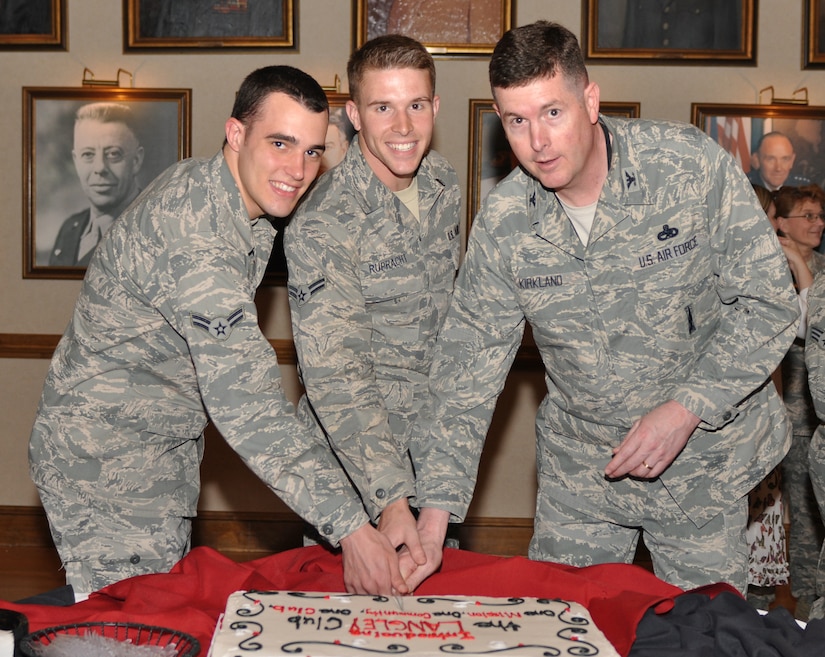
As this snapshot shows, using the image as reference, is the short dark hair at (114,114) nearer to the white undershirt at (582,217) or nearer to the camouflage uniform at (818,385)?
the white undershirt at (582,217)

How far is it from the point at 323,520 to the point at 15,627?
717 mm

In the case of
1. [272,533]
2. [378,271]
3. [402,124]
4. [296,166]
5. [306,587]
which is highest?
[402,124]

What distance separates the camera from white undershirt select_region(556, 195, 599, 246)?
2189 mm

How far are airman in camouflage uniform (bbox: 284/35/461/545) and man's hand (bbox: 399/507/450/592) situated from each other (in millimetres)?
67

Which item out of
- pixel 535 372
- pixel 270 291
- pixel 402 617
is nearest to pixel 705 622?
pixel 402 617

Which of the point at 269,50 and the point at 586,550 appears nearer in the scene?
the point at 586,550

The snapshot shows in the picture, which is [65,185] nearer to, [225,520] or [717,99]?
[225,520]

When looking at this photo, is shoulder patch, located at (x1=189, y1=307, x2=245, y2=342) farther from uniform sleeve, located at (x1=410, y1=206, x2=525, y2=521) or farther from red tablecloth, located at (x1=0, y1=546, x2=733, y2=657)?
uniform sleeve, located at (x1=410, y1=206, x2=525, y2=521)

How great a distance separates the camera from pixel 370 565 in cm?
178

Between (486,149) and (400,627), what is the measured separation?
3198 mm

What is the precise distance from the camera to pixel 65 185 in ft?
14.3

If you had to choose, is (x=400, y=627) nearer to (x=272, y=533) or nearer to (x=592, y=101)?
(x=592, y=101)

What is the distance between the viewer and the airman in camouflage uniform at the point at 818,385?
2574 millimetres

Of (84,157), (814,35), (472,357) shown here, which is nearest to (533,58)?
(472,357)
